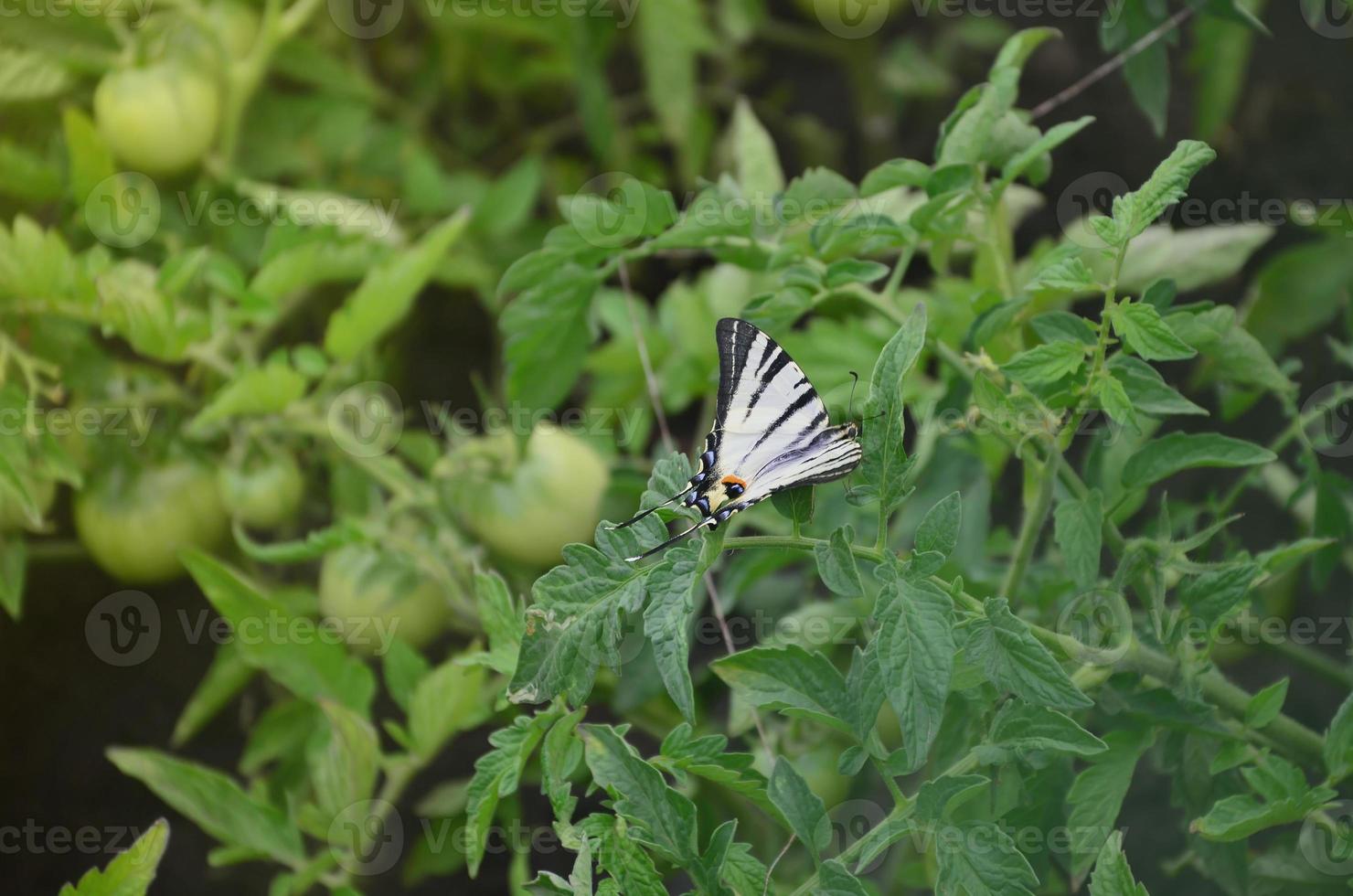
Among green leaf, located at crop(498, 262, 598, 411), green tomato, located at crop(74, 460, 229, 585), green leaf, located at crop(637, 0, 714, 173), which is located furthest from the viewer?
green leaf, located at crop(637, 0, 714, 173)

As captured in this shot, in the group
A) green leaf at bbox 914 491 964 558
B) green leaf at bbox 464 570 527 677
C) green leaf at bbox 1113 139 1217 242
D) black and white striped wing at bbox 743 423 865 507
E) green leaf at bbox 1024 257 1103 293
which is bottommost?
green leaf at bbox 464 570 527 677

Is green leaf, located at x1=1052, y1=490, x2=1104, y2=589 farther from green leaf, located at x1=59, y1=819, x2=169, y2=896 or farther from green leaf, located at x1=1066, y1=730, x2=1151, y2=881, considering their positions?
green leaf, located at x1=59, y1=819, x2=169, y2=896

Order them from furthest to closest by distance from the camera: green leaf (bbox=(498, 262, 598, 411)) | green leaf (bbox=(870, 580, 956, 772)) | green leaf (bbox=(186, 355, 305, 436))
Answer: green leaf (bbox=(186, 355, 305, 436)), green leaf (bbox=(498, 262, 598, 411)), green leaf (bbox=(870, 580, 956, 772))

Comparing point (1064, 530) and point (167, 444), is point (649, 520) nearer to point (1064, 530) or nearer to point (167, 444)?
point (1064, 530)

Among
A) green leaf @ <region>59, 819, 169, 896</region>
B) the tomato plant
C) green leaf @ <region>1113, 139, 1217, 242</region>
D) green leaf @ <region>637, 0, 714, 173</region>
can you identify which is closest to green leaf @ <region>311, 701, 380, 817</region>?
the tomato plant

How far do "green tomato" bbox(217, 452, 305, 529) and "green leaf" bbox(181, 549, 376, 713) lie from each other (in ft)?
0.37

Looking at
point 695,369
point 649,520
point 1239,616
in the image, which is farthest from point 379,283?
point 1239,616

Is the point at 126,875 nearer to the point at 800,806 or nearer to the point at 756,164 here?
the point at 800,806

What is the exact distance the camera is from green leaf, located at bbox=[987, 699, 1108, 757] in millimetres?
422

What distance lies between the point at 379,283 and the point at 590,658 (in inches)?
16.7

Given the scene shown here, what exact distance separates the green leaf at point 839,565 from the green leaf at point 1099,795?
0.16 meters

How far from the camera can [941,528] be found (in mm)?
418

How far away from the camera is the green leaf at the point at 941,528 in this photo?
16.4 inches

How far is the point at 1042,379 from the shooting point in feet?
1.50
